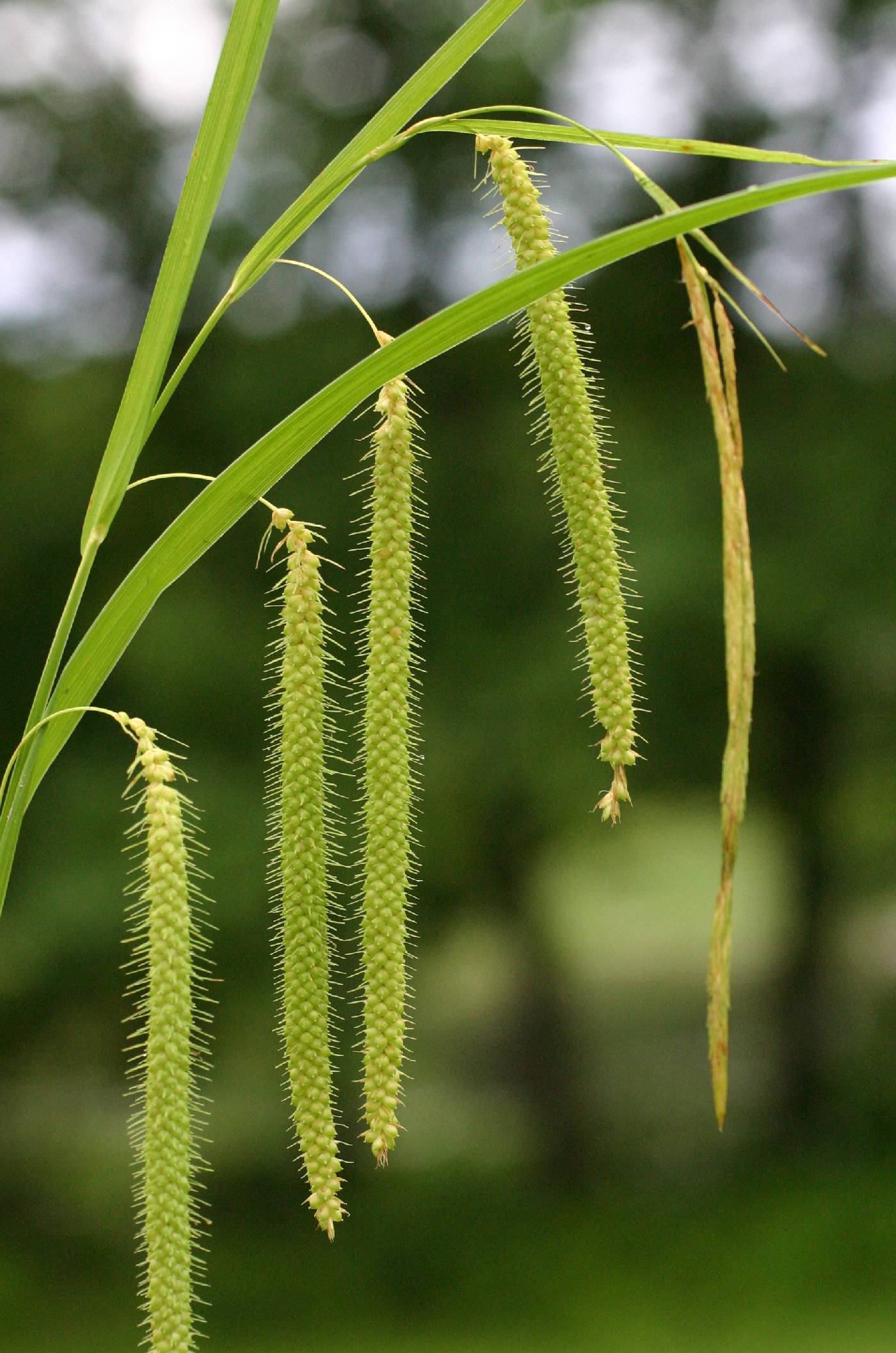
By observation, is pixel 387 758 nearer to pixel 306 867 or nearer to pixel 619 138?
pixel 306 867

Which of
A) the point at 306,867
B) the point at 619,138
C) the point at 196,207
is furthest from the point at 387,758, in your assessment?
the point at 619,138

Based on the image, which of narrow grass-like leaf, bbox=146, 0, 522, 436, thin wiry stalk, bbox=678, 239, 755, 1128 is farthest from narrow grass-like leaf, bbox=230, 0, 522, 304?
thin wiry stalk, bbox=678, 239, 755, 1128

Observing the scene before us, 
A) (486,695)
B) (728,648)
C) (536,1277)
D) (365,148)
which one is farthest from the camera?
(536,1277)

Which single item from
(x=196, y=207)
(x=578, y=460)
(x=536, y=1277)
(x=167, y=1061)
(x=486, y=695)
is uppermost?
(x=486, y=695)

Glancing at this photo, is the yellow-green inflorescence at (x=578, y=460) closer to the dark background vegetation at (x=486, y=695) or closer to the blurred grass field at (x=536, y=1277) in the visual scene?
the dark background vegetation at (x=486, y=695)

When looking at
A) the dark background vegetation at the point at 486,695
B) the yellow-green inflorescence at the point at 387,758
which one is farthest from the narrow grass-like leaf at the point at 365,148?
the dark background vegetation at the point at 486,695

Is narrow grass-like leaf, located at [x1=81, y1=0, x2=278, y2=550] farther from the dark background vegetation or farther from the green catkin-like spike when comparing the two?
the dark background vegetation
